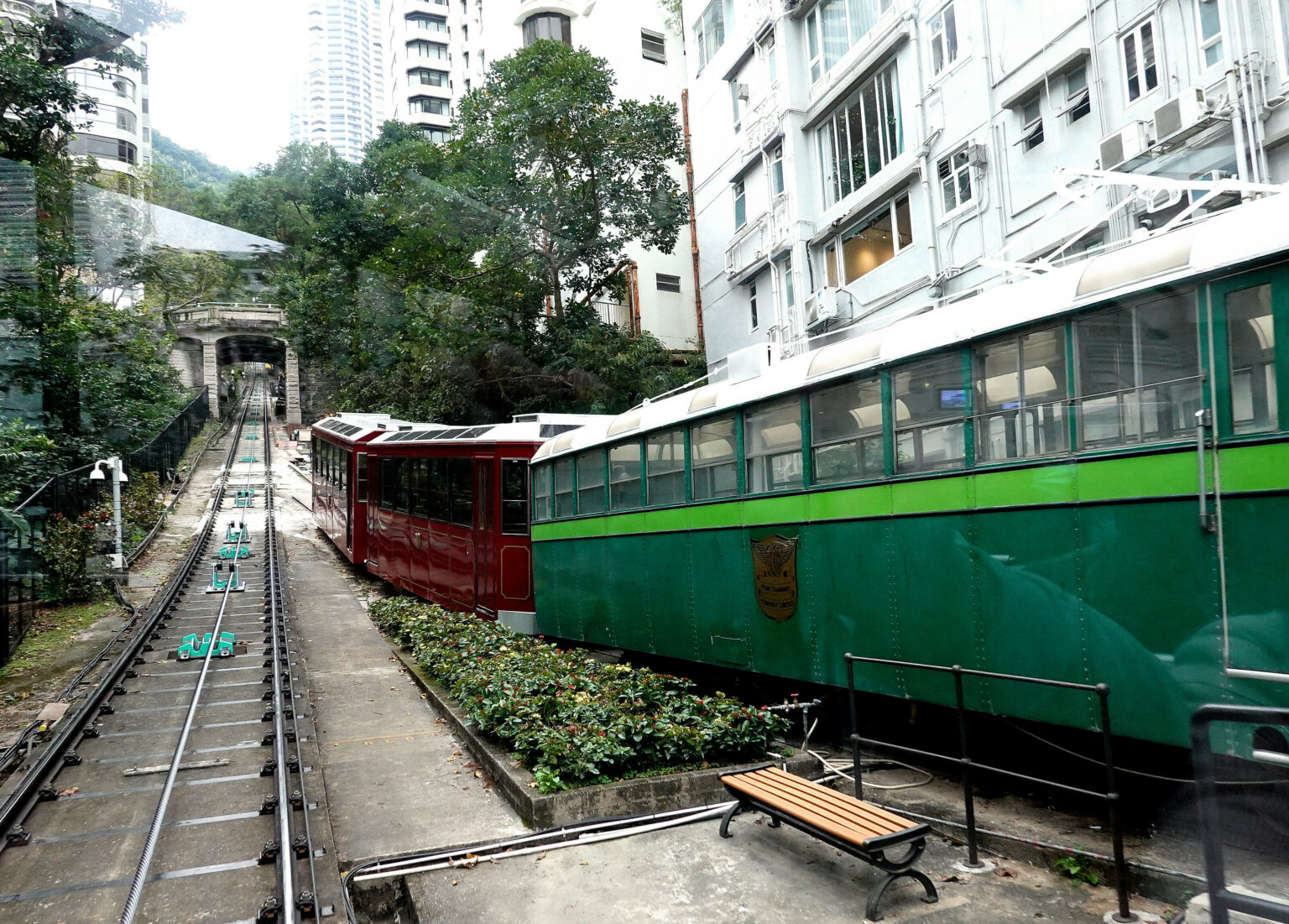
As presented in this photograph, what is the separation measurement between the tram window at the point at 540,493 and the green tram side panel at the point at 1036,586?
4.46 meters

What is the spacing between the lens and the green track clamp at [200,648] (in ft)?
39.0

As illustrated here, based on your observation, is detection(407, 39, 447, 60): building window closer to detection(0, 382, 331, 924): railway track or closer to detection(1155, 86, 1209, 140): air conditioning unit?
detection(0, 382, 331, 924): railway track

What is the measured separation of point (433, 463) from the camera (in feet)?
50.5

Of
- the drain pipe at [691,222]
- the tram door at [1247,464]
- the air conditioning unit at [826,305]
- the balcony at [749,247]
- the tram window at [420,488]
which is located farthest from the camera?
the drain pipe at [691,222]

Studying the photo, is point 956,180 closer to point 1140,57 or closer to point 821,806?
point 1140,57

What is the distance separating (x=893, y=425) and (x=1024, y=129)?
9.18 metres

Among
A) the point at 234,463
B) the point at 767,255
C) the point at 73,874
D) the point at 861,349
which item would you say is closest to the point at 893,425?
the point at 861,349

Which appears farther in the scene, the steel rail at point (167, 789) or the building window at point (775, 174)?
the building window at point (775, 174)

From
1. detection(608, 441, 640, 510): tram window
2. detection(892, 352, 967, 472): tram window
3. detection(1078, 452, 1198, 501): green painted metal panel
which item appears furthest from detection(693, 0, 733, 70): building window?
detection(1078, 452, 1198, 501): green painted metal panel

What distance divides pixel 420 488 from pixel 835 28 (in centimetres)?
1208

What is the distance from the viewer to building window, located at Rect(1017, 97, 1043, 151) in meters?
13.0

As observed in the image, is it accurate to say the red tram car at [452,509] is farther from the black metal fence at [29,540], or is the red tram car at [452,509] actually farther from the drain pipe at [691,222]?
the drain pipe at [691,222]

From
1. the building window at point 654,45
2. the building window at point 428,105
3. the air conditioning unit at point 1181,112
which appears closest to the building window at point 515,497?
the air conditioning unit at point 1181,112

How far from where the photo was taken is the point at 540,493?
12.8m
